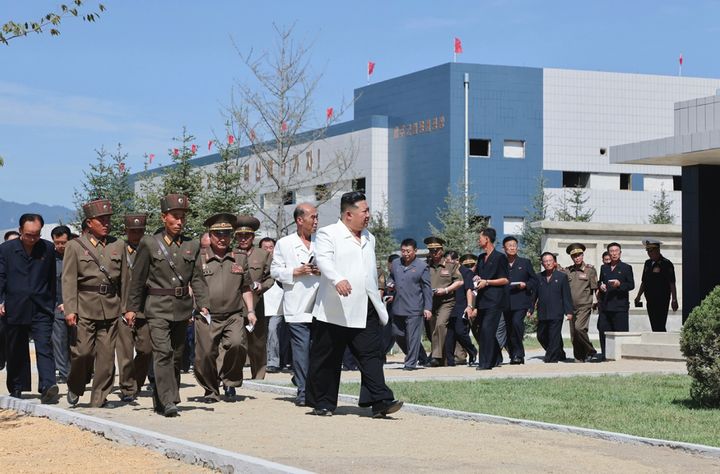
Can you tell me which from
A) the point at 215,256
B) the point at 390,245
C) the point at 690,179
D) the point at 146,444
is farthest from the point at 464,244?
the point at 146,444

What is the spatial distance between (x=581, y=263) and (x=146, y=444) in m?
12.9

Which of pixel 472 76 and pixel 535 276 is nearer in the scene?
pixel 535 276

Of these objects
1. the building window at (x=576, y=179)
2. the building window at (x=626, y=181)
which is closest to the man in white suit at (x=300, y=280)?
the building window at (x=576, y=179)

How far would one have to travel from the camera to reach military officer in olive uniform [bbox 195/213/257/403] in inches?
544

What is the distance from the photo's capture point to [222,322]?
13992 mm

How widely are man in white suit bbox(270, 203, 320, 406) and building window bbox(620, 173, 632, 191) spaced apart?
5829 cm

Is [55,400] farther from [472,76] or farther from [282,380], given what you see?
[472,76]

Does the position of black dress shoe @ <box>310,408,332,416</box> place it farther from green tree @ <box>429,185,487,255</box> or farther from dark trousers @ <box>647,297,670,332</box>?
green tree @ <box>429,185,487,255</box>

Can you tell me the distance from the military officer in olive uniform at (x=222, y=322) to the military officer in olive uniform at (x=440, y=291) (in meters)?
6.30

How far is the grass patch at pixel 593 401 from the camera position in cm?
1116

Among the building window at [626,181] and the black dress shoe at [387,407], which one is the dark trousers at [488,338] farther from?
the building window at [626,181]

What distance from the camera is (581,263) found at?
2170 centimetres

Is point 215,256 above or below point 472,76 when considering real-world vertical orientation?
below

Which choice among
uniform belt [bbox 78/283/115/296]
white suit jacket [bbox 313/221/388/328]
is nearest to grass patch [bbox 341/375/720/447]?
white suit jacket [bbox 313/221/388/328]
